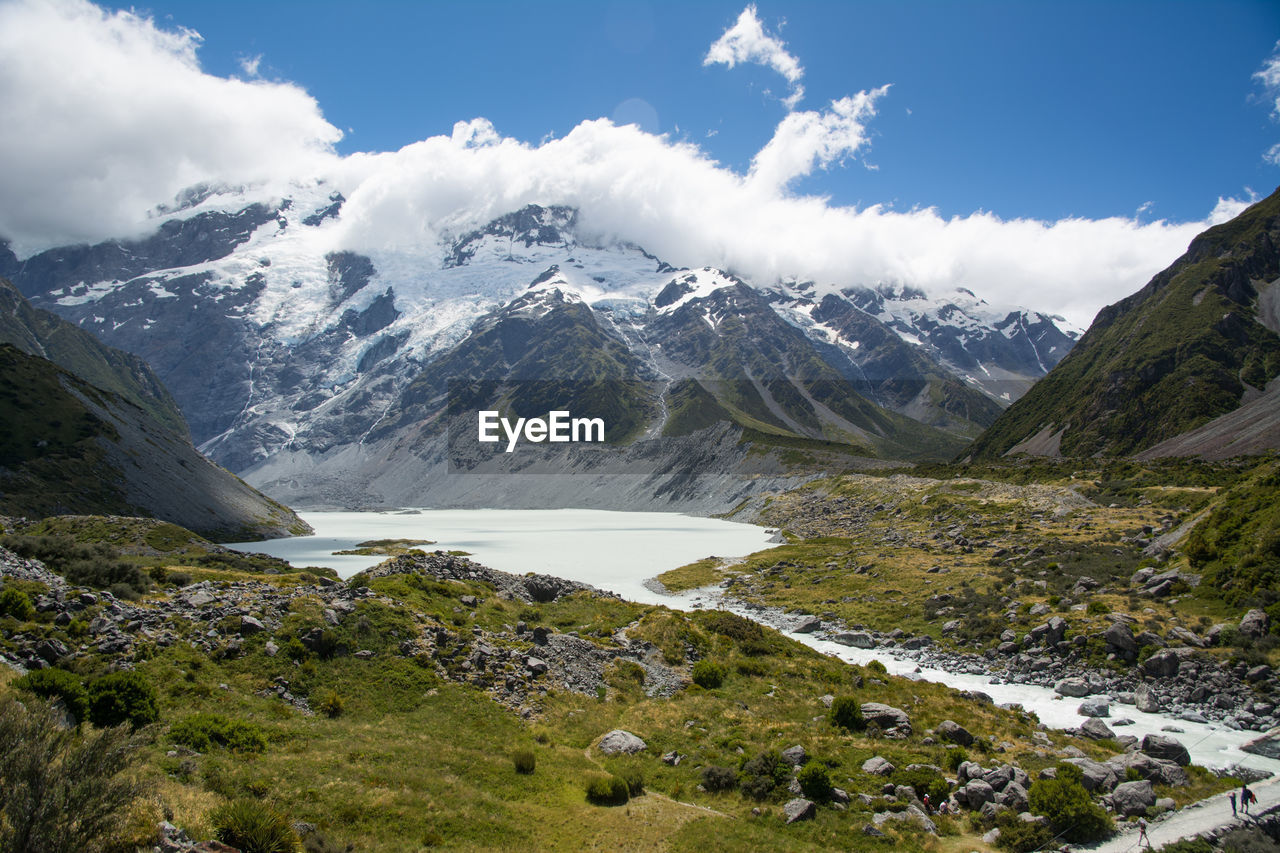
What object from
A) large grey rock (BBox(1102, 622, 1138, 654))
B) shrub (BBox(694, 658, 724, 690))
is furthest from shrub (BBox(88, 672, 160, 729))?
large grey rock (BBox(1102, 622, 1138, 654))

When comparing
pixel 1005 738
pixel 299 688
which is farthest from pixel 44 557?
pixel 1005 738

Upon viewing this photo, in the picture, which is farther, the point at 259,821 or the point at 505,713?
the point at 505,713

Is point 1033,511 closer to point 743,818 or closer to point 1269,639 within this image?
point 1269,639

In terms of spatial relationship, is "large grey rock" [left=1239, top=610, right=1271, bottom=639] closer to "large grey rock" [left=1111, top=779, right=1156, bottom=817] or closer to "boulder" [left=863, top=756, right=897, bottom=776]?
"large grey rock" [left=1111, top=779, right=1156, bottom=817]

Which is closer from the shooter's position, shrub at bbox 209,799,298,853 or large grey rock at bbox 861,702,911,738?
shrub at bbox 209,799,298,853

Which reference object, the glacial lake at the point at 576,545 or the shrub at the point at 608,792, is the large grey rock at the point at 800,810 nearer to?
the shrub at the point at 608,792

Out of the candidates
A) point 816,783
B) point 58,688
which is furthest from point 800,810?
point 58,688

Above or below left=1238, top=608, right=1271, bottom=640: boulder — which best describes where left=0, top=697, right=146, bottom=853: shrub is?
above
